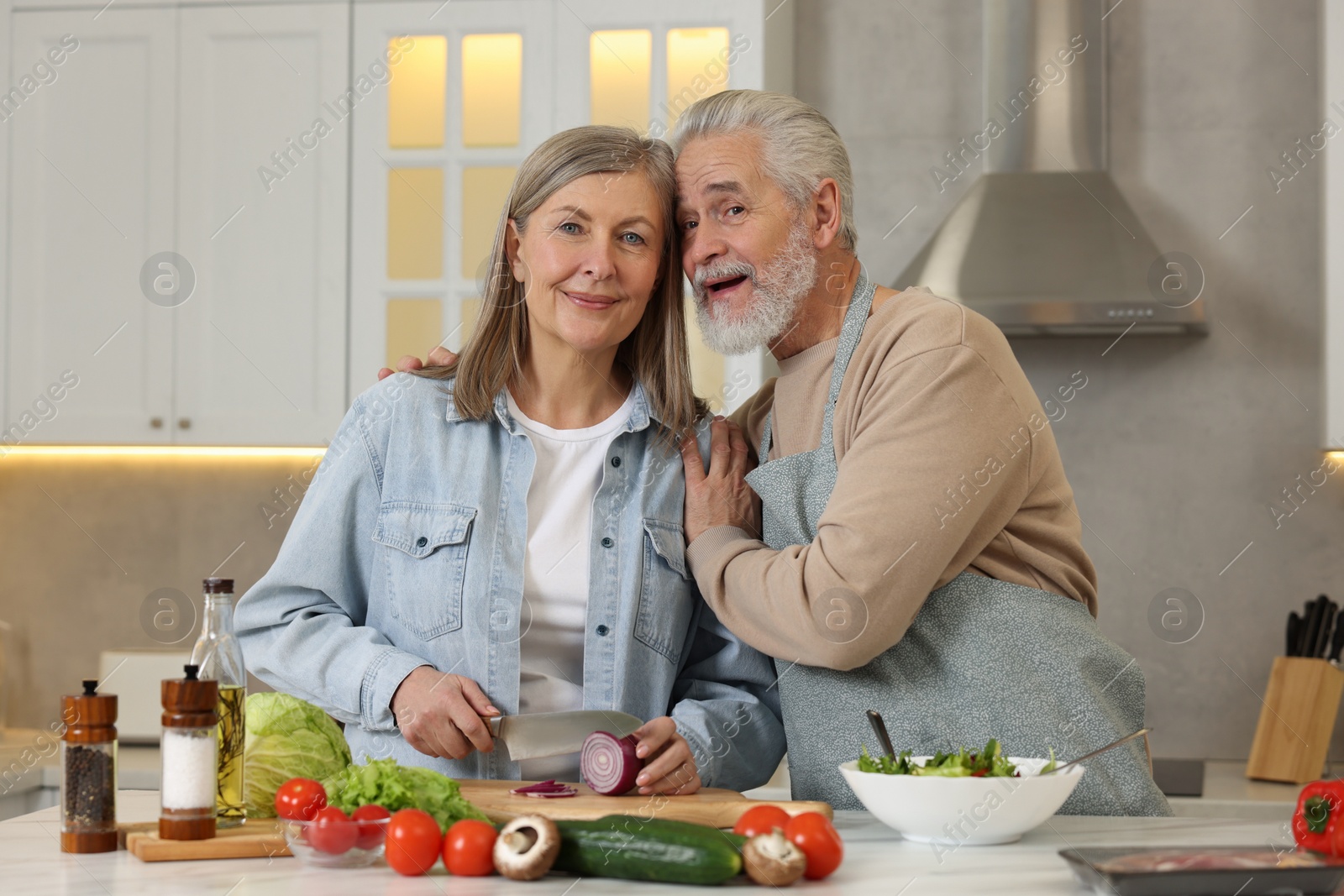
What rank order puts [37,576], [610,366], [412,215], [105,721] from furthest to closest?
[37,576], [412,215], [610,366], [105,721]

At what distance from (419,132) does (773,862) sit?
2.33 metres

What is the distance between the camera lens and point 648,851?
1044 millimetres

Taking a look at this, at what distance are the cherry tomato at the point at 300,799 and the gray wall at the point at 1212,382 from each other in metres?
2.48

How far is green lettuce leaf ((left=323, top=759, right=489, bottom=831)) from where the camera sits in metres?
1.15

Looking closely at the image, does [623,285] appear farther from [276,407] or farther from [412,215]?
[276,407]

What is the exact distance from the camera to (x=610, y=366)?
Answer: 1.81 m

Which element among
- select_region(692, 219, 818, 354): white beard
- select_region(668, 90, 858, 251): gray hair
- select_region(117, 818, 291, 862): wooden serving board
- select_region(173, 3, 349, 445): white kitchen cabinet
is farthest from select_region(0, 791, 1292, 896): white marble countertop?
select_region(173, 3, 349, 445): white kitchen cabinet

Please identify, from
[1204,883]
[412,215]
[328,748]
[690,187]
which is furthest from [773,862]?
[412,215]

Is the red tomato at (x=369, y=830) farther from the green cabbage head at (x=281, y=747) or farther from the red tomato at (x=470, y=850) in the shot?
the green cabbage head at (x=281, y=747)

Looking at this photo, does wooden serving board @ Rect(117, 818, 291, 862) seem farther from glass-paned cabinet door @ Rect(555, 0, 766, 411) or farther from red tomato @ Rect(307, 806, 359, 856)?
glass-paned cabinet door @ Rect(555, 0, 766, 411)

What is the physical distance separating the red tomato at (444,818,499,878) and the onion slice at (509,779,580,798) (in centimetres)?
22

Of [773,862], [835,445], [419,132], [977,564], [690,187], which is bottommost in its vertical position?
[773,862]

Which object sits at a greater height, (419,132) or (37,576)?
(419,132)

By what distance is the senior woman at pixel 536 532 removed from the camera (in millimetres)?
1585
